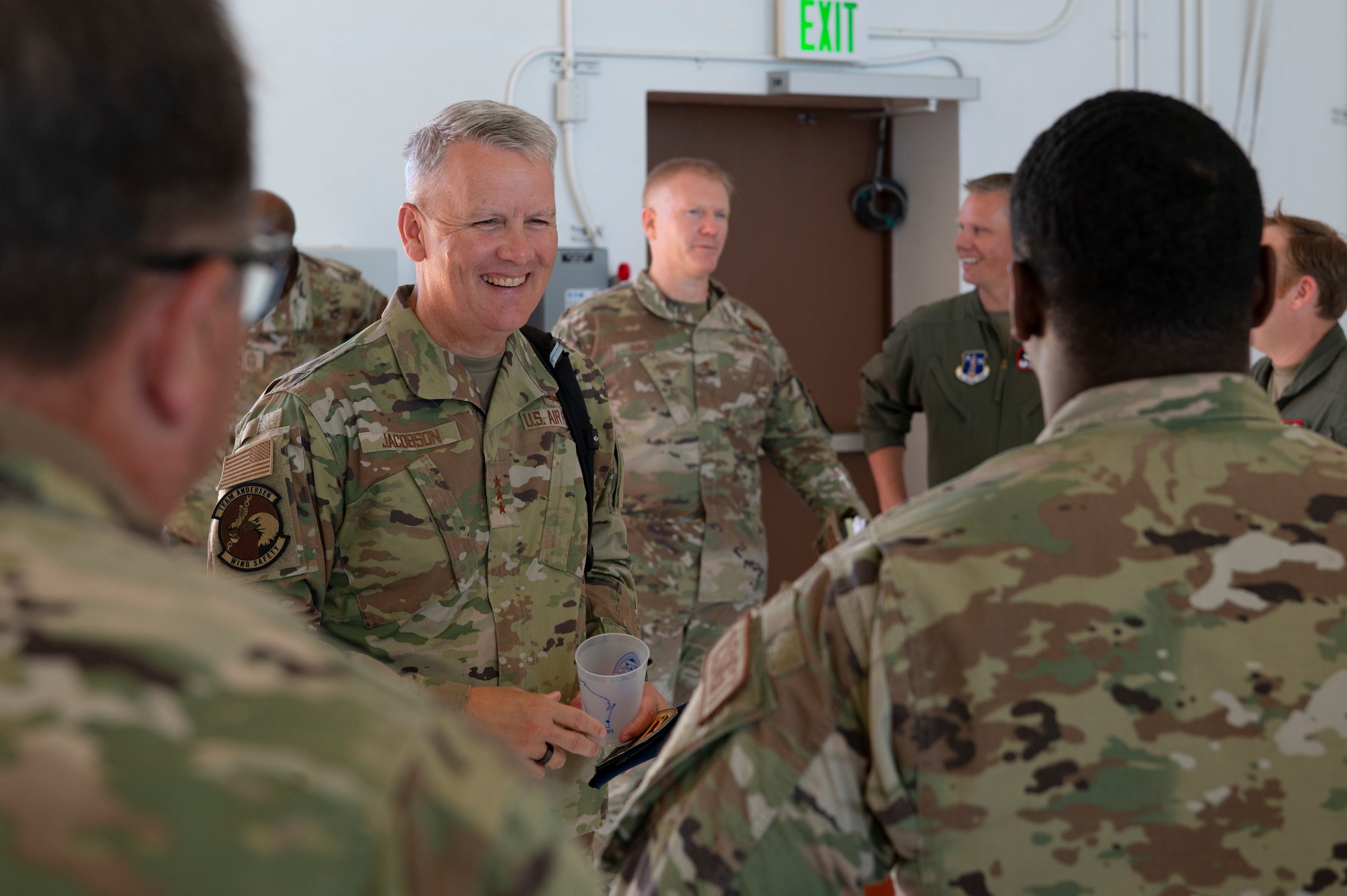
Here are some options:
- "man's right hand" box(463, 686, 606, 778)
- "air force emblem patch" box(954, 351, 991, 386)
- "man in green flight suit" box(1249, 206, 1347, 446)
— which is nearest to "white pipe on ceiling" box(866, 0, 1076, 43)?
"air force emblem patch" box(954, 351, 991, 386)

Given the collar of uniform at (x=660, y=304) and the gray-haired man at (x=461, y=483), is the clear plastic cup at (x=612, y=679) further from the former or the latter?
the collar of uniform at (x=660, y=304)

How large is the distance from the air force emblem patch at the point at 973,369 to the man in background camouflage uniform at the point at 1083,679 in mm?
2516

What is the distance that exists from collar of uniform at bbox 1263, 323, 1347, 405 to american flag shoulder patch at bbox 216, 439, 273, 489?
257 centimetres

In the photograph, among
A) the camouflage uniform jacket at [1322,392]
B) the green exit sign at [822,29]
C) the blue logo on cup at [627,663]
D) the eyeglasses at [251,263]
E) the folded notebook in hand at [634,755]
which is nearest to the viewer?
Answer: the eyeglasses at [251,263]

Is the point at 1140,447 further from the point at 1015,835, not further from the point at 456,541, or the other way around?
the point at 456,541

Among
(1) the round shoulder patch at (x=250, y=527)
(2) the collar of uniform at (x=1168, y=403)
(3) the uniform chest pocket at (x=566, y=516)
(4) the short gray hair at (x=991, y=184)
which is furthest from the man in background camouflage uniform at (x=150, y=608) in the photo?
(4) the short gray hair at (x=991, y=184)

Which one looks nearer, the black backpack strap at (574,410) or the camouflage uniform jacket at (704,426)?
the black backpack strap at (574,410)

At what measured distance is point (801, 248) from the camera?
16.1 feet

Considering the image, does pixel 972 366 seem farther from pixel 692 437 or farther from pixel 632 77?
pixel 632 77

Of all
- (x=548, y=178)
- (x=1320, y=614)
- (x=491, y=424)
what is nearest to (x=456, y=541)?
(x=491, y=424)

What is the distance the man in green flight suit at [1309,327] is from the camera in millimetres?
2898

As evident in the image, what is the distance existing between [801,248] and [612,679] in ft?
11.7

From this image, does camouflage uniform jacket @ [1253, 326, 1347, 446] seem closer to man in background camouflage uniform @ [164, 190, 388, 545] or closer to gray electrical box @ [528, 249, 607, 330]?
gray electrical box @ [528, 249, 607, 330]

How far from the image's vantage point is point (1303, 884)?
3.11 feet
